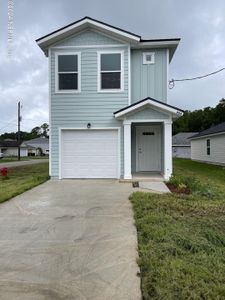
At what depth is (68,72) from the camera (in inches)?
532

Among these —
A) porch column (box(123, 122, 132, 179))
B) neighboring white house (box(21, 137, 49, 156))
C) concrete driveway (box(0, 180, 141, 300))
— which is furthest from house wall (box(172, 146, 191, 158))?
concrete driveway (box(0, 180, 141, 300))

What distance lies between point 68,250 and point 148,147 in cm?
1041

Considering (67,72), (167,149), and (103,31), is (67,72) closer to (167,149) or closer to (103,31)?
(103,31)

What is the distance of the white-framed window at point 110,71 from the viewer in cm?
1331

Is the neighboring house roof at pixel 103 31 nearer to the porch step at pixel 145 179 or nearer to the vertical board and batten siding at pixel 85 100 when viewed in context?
the vertical board and batten siding at pixel 85 100

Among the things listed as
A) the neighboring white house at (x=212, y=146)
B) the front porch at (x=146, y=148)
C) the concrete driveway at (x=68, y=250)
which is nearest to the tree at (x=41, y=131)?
the neighboring white house at (x=212, y=146)

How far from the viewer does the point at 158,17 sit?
14.8 m

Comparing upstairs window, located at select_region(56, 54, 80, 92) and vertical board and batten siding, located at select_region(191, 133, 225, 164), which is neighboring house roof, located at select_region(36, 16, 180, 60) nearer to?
upstairs window, located at select_region(56, 54, 80, 92)

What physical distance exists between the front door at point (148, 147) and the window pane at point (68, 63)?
3.97 meters

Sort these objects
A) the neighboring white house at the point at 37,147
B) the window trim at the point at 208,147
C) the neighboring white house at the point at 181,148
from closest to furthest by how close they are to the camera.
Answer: the window trim at the point at 208,147 → the neighboring white house at the point at 181,148 → the neighboring white house at the point at 37,147

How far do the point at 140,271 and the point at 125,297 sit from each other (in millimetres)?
637

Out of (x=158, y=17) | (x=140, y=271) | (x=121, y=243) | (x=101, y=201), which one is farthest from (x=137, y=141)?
(x=140, y=271)

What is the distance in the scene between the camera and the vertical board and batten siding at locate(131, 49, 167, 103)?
44.3 feet

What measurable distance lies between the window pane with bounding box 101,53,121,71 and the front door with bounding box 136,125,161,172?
3005 mm
